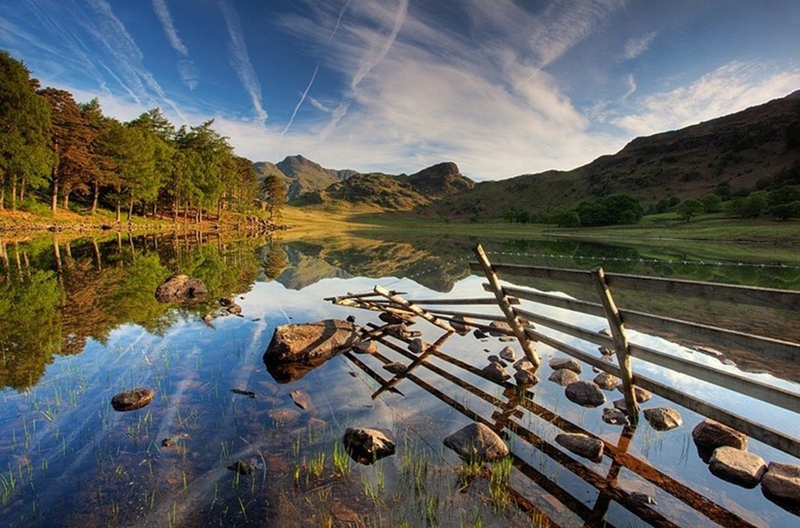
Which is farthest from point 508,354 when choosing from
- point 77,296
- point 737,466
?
point 77,296

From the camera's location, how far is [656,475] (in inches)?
235

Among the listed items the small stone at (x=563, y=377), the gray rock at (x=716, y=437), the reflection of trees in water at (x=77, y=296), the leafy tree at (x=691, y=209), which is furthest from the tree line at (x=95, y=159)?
the leafy tree at (x=691, y=209)

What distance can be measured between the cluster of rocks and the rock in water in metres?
10.4

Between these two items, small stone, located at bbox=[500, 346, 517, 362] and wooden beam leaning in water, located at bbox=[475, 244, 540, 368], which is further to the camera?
small stone, located at bbox=[500, 346, 517, 362]

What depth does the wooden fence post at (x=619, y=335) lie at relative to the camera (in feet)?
22.4

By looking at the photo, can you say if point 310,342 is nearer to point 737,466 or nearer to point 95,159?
point 737,466

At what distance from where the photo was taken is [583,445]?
6.53 metres

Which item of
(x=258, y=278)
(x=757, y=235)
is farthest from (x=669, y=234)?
(x=258, y=278)


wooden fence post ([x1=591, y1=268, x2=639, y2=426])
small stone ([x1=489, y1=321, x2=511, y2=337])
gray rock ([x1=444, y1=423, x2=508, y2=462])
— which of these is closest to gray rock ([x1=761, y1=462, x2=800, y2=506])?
wooden fence post ([x1=591, y1=268, x2=639, y2=426])

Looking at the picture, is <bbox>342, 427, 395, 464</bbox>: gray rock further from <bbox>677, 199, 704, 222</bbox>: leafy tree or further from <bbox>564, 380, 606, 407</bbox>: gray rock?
<bbox>677, 199, 704, 222</bbox>: leafy tree

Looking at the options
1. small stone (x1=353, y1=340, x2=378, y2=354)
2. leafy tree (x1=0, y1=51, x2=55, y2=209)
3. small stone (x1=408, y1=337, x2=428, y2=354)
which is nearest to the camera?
small stone (x1=353, y1=340, x2=378, y2=354)

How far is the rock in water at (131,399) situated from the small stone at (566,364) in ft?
32.2

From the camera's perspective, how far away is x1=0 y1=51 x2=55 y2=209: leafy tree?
152 feet

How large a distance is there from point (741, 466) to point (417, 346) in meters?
7.70
